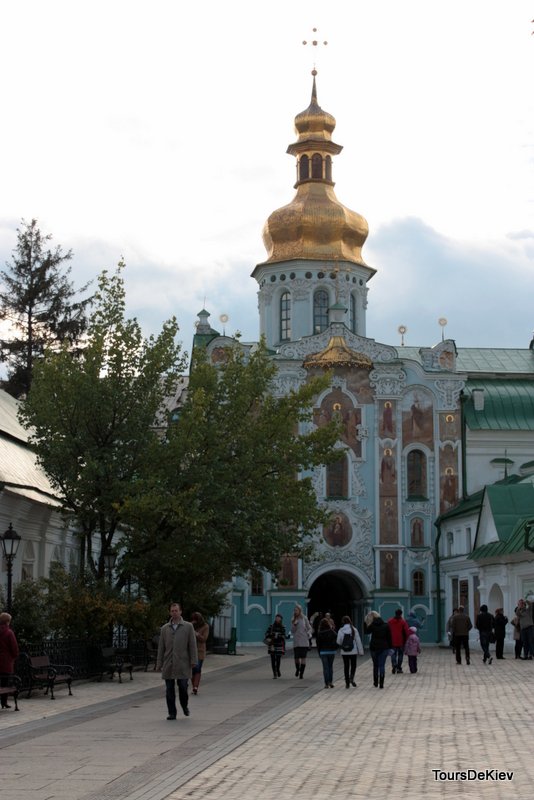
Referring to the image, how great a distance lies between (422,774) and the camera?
39.9 feet

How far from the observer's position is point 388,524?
5547 centimetres

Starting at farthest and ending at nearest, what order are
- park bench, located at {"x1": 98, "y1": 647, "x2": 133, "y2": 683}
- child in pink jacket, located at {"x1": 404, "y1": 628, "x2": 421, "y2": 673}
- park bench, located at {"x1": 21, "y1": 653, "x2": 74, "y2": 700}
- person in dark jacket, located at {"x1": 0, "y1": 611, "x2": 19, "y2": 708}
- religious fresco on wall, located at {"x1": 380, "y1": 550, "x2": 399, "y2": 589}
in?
religious fresco on wall, located at {"x1": 380, "y1": 550, "x2": 399, "y2": 589}, child in pink jacket, located at {"x1": 404, "y1": 628, "x2": 421, "y2": 673}, park bench, located at {"x1": 98, "y1": 647, "x2": 133, "y2": 683}, park bench, located at {"x1": 21, "y1": 653, "x2": 74, "y2": 700}, person in dark jacket, located at {"x1": 0, "y1": 611, "x2": 19, "y2": 708}

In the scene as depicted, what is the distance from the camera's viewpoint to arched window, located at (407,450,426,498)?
56.5m

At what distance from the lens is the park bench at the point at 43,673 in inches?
878

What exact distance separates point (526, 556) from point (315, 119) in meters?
31.3

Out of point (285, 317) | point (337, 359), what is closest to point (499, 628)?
point (337, 359)

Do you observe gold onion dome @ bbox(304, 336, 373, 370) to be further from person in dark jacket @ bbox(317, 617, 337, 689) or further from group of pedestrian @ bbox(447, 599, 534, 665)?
person in dark jacket @ bbox(317, 617, 337, 689)

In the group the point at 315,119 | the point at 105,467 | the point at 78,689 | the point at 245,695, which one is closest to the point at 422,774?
the point at 245,695

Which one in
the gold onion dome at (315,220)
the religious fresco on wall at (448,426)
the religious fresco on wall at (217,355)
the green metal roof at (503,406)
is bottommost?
the religious fresco on wall at (448,426)

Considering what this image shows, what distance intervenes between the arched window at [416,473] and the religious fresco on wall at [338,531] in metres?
3.38

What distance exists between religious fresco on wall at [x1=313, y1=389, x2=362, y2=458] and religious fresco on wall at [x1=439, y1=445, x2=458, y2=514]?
12.5 ft

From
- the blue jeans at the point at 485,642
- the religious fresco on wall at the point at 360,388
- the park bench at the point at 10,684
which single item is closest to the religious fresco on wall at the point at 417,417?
the religious fresco on wall at the point at 360,388

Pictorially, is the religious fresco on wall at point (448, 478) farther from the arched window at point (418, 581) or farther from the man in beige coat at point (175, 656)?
the man in beige coat at point (175, 656)

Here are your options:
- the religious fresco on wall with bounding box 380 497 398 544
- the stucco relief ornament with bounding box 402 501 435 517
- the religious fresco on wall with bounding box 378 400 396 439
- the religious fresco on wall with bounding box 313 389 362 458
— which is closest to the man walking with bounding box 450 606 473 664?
the religious fresco on wall with bounding box 380 497 398 544
